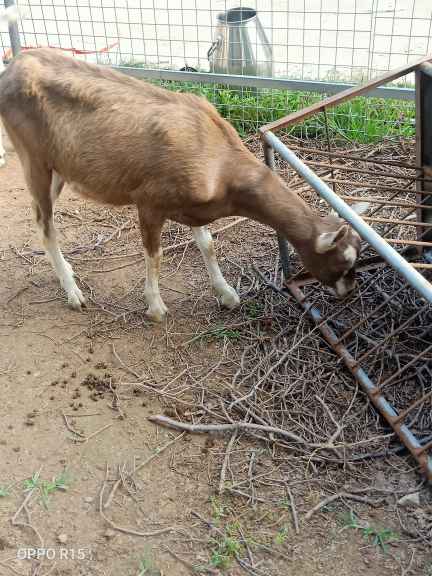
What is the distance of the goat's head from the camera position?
4.29 meters

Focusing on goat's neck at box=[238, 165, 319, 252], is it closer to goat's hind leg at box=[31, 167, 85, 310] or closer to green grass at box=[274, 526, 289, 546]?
goat's hind leg at box=[31, 167, 85, 310]

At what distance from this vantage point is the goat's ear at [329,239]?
4.15 m

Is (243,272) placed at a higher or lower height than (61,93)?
lower

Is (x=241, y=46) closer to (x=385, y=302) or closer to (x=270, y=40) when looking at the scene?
(x=270, y=40)

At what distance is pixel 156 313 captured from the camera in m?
4.93

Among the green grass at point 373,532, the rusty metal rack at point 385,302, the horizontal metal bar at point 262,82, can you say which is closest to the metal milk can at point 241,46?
the horizontal metal bar at point 262,82

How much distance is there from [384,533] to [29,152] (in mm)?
3383

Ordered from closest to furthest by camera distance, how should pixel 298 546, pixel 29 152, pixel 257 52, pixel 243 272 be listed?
pixel 298 546 < pixel 29 152 < pixel 243 272 < pixel 257 52

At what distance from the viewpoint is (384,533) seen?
11.2ft

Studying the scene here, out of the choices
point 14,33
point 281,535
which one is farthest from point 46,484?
point 14,33

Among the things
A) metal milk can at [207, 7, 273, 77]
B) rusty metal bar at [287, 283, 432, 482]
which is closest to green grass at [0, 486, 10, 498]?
rusty metal bar at [287, 283, 432, 482]

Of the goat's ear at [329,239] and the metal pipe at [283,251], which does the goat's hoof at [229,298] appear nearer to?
the metal pipe at [283,251]

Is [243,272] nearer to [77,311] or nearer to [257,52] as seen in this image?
[77,311]

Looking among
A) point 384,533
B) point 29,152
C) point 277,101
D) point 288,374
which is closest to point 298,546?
point 384,533
